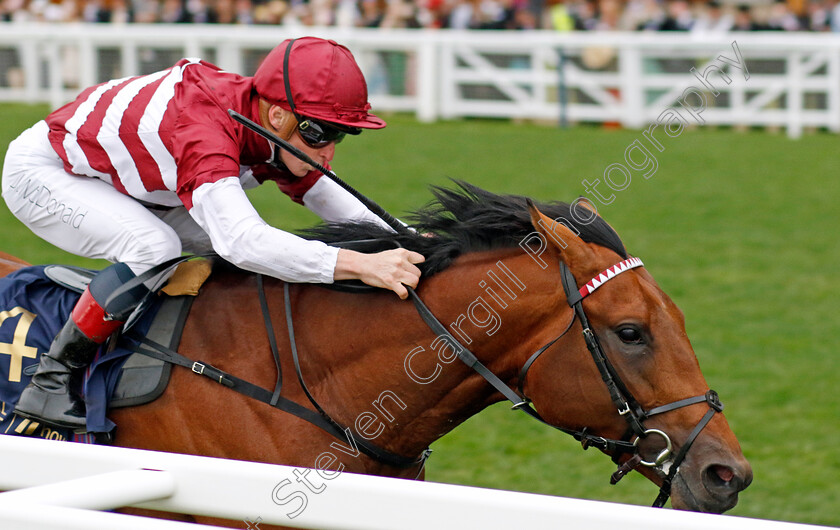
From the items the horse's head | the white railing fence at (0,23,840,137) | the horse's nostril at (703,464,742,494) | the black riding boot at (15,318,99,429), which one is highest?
the horse's head

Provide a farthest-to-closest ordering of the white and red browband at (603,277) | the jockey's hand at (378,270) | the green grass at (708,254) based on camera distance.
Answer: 1. the green grass at (708,254)
2. the jockey's hand at (378,270)
3. the white and red browband at (603,277)

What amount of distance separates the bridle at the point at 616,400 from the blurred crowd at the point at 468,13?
11933mm

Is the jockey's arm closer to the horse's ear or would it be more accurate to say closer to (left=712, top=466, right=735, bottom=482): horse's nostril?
the horse's ear

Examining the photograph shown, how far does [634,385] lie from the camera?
2.38 m

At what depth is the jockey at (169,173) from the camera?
250cm

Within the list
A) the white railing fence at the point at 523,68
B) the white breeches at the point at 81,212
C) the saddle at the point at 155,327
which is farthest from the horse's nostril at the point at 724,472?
the white railing fence at the point at 523,68

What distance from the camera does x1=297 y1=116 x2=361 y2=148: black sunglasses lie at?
2.66 metres

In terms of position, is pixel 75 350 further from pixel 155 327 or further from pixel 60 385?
pixel 155 327

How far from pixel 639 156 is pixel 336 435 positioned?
9.38m

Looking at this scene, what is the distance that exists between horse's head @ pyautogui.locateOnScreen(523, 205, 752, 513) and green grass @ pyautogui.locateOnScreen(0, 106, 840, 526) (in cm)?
202

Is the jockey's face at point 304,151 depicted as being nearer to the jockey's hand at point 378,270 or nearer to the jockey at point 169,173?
the jockey at point 169,173

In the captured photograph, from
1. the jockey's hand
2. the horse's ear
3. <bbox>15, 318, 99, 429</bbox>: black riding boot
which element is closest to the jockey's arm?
the jockey's hand

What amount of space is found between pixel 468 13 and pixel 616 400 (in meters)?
13.5

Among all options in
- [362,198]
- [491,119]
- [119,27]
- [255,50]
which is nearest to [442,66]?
[491,119]
